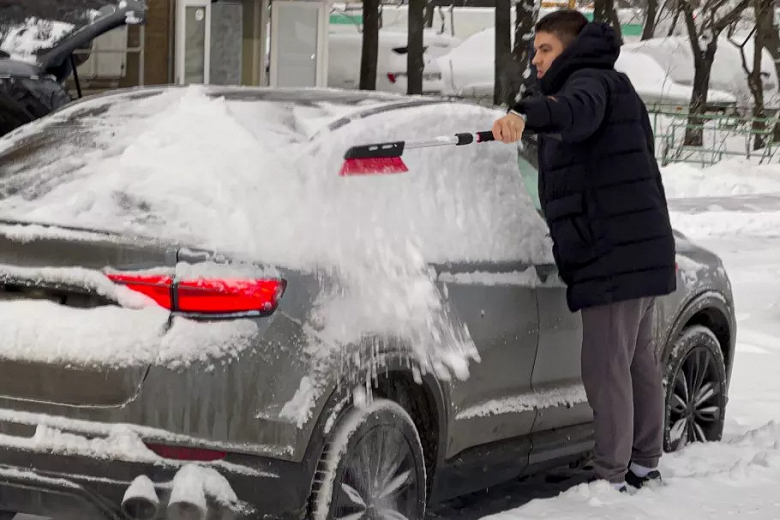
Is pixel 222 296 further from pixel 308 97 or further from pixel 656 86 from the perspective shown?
pixel 656 86

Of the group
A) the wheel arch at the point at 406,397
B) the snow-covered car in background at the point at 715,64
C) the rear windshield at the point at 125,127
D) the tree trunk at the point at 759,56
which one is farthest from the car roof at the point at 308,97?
the snow-covered car in background at the point at 715,64

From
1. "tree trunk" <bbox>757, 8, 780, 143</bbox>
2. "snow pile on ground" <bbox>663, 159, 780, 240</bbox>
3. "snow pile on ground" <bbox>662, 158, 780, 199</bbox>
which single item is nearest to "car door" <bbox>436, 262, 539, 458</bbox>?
"snow pile on ground" <bbox>663, 159, 780, 240</bbox>

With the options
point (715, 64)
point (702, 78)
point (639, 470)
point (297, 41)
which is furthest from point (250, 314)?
point (715, 64)

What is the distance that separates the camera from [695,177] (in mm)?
24250

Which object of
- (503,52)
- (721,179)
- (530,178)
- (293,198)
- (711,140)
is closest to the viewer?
(293,198)

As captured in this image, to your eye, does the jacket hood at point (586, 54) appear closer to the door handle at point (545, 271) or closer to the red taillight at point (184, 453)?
the door handle at point (545, 271)

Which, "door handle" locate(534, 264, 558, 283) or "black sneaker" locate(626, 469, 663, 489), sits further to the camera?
"black sneaker" locate(626, 469, 663, 489)

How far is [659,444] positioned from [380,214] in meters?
1.82

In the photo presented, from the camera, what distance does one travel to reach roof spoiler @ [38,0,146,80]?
9.05m

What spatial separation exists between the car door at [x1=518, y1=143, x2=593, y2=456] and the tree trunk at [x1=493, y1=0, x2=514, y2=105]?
1986cm

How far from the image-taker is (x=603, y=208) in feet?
17.1

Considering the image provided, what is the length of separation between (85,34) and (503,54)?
55.6ft

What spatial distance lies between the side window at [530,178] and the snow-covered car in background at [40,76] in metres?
3.84

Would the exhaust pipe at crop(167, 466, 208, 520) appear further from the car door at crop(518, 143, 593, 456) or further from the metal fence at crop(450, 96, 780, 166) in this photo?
the metal fence at crop(450, 96, 780, 166)
